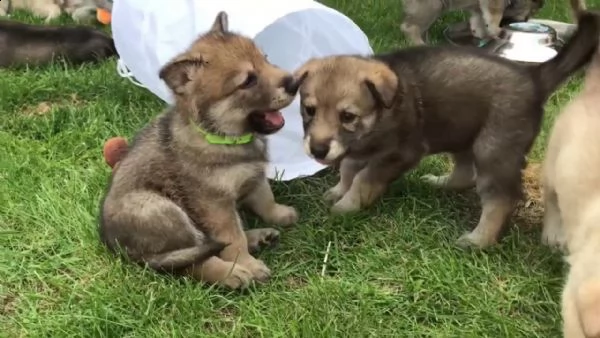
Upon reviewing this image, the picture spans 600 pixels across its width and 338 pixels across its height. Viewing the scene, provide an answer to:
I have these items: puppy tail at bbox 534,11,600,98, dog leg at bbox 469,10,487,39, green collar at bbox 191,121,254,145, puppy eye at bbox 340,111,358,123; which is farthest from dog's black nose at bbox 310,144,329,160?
dog leg at bbox 469,10,487,39

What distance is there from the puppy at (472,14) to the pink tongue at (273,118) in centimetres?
320

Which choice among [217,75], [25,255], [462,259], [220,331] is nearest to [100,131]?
[25,255]

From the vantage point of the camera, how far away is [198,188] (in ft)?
10.6

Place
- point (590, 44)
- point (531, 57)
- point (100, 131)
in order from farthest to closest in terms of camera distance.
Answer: point (531, 57)
point (100, 131)
point (590, 44)

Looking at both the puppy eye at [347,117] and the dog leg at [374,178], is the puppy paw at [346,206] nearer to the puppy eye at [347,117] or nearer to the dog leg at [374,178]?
the dog leg at [374,178]

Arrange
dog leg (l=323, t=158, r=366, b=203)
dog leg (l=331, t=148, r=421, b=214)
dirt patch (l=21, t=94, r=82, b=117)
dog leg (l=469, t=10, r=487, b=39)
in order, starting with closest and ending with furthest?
1. dog leg (l=331, t=148, r=421, b=214)
2. dog leg (l=323, t=158, r=366, b=203)
3. dirt patch (l=21, t=94, r=82, b=117)
4. dog leg (l=469, t=10, r=487, b=39)

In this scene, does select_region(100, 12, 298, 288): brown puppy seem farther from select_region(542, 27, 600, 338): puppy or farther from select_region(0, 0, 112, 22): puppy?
select_region(0, 0, 112, 22): puppy

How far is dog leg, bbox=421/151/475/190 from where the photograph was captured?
12.9 feet

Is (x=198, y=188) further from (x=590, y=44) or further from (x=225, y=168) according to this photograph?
(x=590, y=44)

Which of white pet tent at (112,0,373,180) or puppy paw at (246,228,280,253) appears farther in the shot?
white pet tent at (112,0,373,180)

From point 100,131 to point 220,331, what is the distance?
1.99 meters

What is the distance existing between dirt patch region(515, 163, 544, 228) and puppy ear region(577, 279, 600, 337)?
148 cm

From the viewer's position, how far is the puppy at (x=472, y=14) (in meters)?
6.30

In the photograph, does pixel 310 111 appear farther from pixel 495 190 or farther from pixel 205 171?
pixel 495 190
